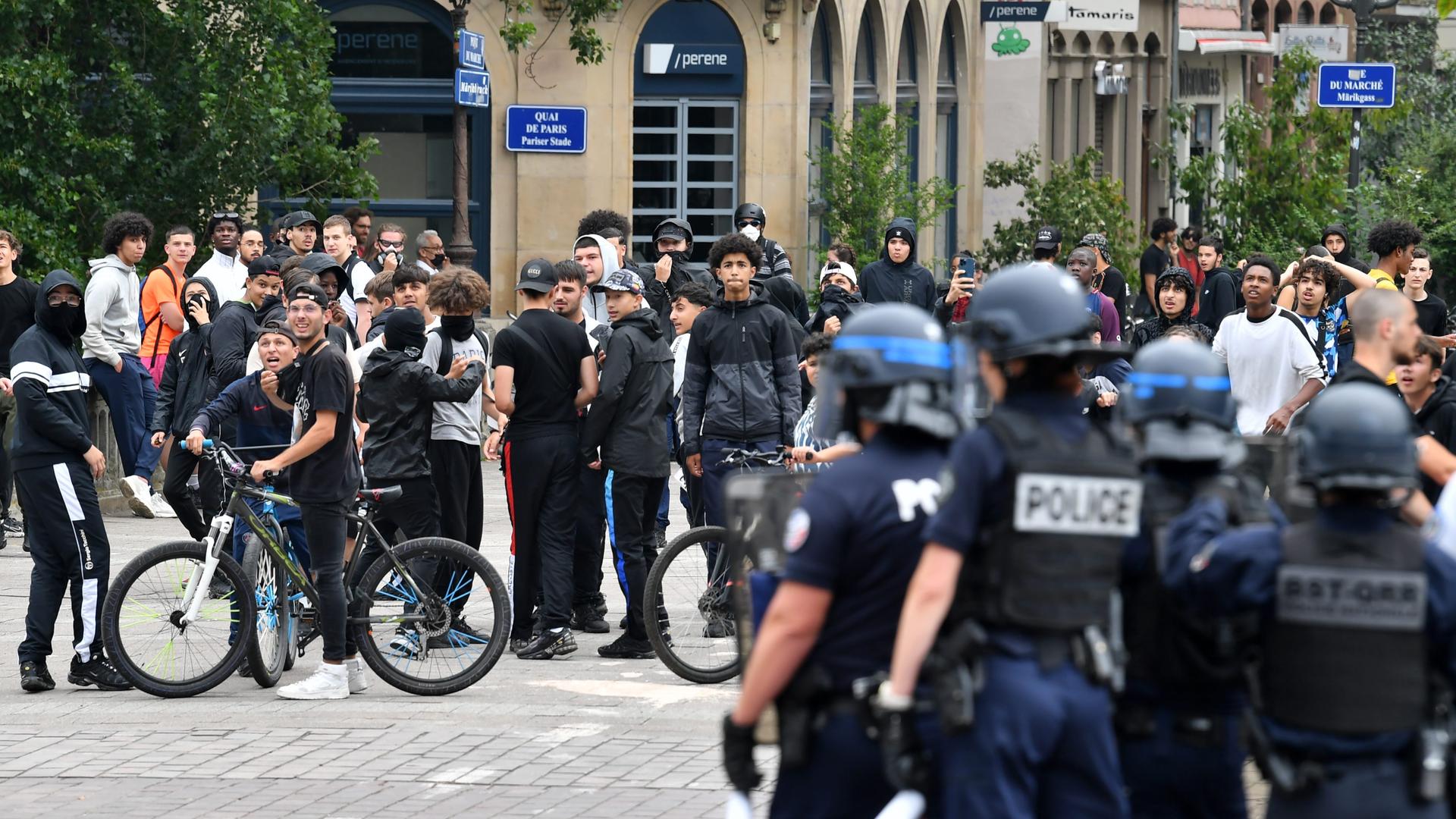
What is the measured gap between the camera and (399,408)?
34.6 ft

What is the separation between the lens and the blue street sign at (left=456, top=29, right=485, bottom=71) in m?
20.5

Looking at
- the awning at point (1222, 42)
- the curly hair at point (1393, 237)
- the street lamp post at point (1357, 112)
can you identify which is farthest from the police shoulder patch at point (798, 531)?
the awning at point (1222, 42)

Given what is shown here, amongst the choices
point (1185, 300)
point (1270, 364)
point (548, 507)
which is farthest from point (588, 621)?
point (1185, 300)

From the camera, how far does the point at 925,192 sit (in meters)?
27.0

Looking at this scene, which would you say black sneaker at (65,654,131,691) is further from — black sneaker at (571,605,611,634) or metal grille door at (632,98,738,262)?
metal grille door at (632,98,738,262)

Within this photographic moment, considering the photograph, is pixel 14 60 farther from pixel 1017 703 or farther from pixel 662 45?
pixel 1017 703

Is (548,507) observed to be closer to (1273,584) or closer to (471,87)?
(1273,584)

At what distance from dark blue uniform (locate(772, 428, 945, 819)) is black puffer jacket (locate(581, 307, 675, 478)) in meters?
5.75

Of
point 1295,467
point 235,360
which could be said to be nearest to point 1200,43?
point 235,360

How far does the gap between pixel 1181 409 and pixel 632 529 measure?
19.9 feet

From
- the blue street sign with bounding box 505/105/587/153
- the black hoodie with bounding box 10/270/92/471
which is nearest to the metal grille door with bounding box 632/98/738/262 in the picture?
the blue street sign with bounding box 505/105/587/153

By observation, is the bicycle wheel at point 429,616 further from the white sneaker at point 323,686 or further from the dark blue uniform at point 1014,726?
the dark blue uniform at point 1014,726

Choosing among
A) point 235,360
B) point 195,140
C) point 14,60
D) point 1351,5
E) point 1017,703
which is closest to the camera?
point 1017,703

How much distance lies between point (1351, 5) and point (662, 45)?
8.03 meters
